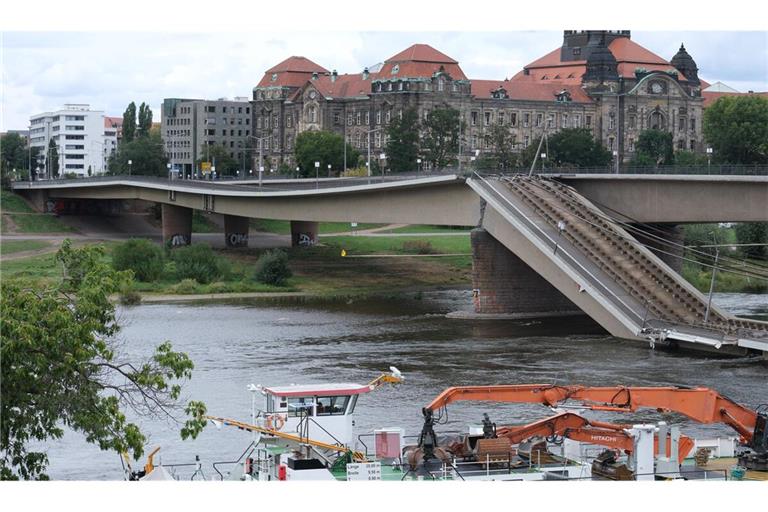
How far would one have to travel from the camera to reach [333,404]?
35562 millimetres

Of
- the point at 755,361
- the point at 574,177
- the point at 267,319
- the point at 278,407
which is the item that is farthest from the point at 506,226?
the point at 278,407

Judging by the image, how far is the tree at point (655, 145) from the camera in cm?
18512

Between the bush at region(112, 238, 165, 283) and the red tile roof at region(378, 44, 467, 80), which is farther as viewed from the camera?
the red tile roof at region(378, 44, 467, 80)

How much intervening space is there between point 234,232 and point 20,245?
17300 millimetres

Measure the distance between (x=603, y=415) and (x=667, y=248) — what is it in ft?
130

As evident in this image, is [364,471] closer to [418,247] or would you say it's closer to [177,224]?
[418,247]

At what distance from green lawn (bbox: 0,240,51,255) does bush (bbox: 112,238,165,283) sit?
16.0m

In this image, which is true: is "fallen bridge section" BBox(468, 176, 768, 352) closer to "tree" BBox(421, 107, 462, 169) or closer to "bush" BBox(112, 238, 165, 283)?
"bush" BBox(112, 238, 165, 283)

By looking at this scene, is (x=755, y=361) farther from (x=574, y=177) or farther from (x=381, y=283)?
(x=381, y=283)

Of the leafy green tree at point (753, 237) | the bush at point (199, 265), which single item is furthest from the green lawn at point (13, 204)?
the leafy green tree at point (753, 237)

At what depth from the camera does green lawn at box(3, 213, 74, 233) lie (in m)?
136

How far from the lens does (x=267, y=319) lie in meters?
80.6

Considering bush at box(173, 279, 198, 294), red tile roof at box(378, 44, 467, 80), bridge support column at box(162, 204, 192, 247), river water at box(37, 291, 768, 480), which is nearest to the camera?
river water at box(37, 291, 768, 480)

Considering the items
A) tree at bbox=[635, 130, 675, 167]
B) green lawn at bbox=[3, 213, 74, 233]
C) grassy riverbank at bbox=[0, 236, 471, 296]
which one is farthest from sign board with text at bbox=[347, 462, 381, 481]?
tree at bbox=[635, 130, 675, 167]
